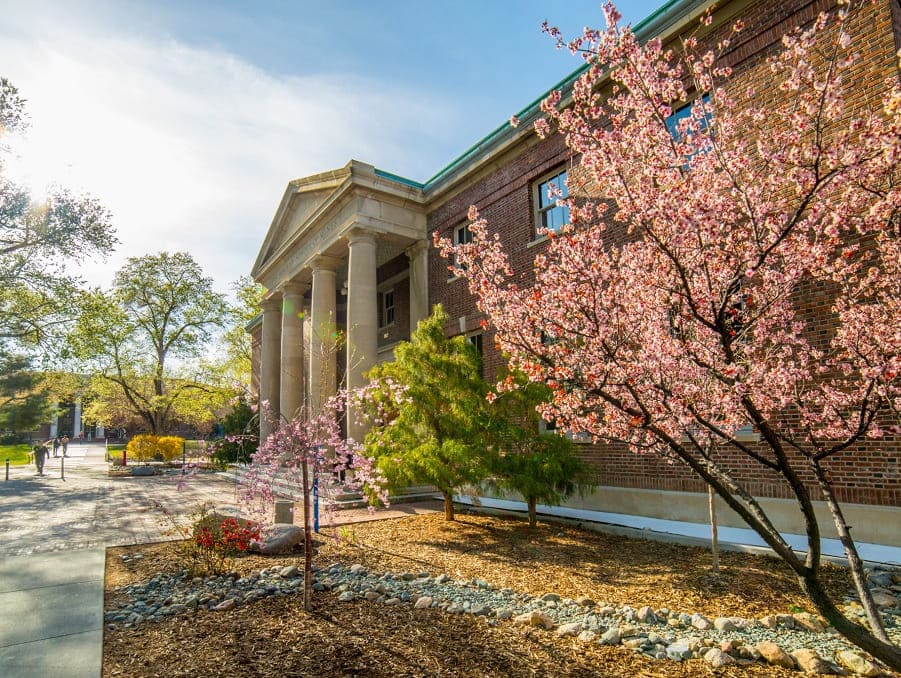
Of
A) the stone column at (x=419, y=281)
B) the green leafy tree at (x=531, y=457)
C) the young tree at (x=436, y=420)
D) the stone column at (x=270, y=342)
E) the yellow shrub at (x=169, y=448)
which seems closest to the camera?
the green leafy tree at (x=531, y=457)

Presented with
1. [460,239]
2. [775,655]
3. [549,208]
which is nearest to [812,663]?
[775,655]

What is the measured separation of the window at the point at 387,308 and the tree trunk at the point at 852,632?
59.1ft

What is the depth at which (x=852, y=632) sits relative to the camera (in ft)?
10.2

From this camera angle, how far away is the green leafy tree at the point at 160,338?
104 feet

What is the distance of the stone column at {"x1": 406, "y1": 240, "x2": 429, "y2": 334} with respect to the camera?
17.1 metres

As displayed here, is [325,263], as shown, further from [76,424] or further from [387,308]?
[76,424]

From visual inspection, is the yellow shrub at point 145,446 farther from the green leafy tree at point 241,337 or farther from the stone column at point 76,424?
the stone column at point 76,424

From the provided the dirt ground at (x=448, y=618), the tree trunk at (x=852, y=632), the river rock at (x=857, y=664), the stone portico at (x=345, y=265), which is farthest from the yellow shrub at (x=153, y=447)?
the tree trunk at (x=852, y=632)

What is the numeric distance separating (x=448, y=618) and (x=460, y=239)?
12765mm

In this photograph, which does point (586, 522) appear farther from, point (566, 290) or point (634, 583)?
point (566, 290)

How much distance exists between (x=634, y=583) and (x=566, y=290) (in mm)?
4349

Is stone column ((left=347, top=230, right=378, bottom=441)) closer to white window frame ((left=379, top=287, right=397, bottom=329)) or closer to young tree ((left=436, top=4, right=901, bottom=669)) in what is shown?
white window frame ((left=379, top=287, right=397, bottom=329))

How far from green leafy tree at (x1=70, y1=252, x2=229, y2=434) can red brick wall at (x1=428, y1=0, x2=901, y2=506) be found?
2617 centimetres

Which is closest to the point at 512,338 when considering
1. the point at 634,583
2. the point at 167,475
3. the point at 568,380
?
the point at 568,380
